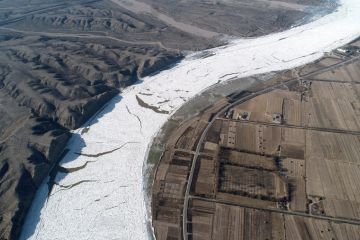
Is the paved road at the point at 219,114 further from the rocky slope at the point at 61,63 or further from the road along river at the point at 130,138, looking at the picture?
the rocky slope at the point at 61,63

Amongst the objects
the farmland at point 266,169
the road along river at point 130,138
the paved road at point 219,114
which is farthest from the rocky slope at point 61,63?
the paved road at point 219,114

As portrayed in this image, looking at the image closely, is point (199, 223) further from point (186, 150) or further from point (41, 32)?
point (41, 32)

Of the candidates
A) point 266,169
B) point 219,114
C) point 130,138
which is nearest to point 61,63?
point 130,138

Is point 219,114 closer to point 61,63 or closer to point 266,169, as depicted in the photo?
point 266,169

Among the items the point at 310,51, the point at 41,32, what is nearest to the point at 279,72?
the point at 310,51

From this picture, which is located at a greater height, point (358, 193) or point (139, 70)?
point (139, 70)

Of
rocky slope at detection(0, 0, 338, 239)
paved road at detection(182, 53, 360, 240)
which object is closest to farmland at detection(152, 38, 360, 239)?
paved road at detection(182, 53, 360, 240)
